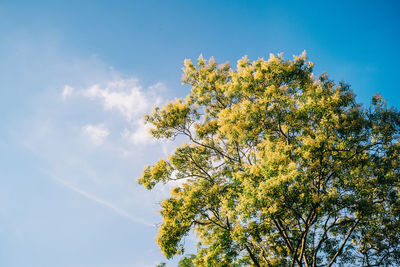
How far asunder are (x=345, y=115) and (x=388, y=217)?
6.09 m

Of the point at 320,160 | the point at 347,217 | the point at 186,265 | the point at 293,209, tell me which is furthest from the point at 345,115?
the point at 186,265

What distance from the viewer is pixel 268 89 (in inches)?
408

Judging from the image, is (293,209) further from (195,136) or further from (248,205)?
(195,136)

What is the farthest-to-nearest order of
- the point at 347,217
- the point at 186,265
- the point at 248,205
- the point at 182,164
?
the point at 186,265 → the point at 182,164 → the point at 347,217 → the point at 248,205

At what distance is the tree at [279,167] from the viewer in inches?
355

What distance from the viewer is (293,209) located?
343 inches

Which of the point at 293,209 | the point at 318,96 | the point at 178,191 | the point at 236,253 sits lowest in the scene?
the point at 236,253

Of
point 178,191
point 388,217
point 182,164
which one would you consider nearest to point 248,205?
point 178,191

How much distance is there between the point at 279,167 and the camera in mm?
8281

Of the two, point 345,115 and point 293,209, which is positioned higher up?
point 345,115

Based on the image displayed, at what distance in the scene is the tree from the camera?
29.6 ft

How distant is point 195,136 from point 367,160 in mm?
8709

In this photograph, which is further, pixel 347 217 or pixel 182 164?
pixel 182 164

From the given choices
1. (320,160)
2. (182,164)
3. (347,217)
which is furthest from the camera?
(182,164)
